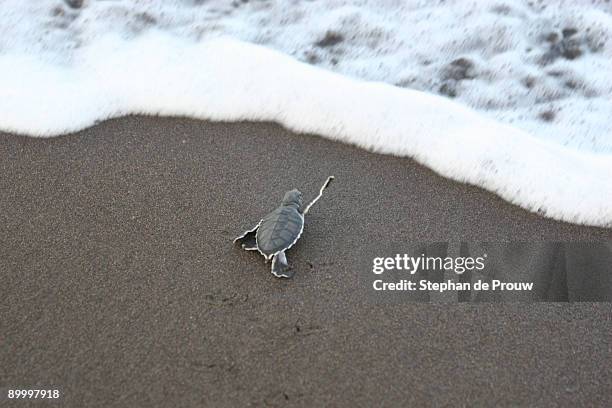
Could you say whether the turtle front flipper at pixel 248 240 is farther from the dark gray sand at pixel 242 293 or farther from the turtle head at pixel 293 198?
the turtle head at pixel 293 198

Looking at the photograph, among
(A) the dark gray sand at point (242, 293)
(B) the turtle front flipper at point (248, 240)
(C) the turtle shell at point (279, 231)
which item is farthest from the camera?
(B) the turtle front flipper at point (248, 240)

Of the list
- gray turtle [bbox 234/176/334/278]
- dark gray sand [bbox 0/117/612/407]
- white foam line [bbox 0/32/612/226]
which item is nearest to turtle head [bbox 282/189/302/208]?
gray turtle [bbox 234/176/334/278]

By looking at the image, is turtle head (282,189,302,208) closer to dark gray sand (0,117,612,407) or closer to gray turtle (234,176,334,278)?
gray turtle (234,176,334,278)

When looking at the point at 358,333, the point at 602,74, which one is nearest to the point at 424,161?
the point at 358,333

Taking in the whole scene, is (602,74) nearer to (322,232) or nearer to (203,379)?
(322,232)

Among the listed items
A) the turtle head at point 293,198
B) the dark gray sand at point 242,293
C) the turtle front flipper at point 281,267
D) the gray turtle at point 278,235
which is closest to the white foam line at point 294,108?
the dark gray sand at point 242,293

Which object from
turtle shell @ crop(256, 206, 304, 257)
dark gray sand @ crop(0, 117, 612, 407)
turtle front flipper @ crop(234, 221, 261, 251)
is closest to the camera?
dark gray sand @ crop(0, 117, 612, 407)

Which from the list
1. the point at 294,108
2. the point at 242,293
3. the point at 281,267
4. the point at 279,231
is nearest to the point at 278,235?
the point at 279,231

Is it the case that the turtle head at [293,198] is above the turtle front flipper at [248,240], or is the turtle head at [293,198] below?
above
